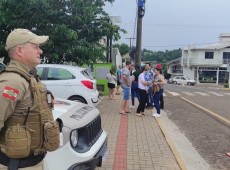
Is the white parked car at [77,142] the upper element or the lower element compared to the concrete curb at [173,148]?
upper

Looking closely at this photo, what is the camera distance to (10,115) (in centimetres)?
269

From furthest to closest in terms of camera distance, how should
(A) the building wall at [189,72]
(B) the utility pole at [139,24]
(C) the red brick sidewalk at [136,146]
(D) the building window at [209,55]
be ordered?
(A) the building wall at [189,72] → (D) the building window at [209,55] → (B) the utility pole at [139,24] → (C) the red brick sidewalk at [136,146]

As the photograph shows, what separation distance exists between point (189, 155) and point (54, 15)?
7812 millimetres

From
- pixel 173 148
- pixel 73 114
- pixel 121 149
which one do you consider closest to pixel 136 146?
pixel 121 149

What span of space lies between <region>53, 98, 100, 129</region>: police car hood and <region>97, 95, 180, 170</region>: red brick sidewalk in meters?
1.33

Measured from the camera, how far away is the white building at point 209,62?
65312 millimetres

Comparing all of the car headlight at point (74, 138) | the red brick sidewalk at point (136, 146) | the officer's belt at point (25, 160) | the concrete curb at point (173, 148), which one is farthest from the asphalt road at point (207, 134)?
the officer's belt at point (25, 160)

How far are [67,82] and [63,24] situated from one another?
8.25 feet

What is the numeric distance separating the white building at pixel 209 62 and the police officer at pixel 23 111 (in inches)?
2532

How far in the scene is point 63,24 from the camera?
12.8 m

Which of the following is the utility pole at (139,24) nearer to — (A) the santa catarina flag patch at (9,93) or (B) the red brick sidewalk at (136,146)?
(B) the red brick sidewalk at (136,146)

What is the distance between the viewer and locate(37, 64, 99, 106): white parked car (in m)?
11.2

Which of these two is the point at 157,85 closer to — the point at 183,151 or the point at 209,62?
the point at 183,151

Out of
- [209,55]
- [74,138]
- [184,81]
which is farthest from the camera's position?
[209,55]
